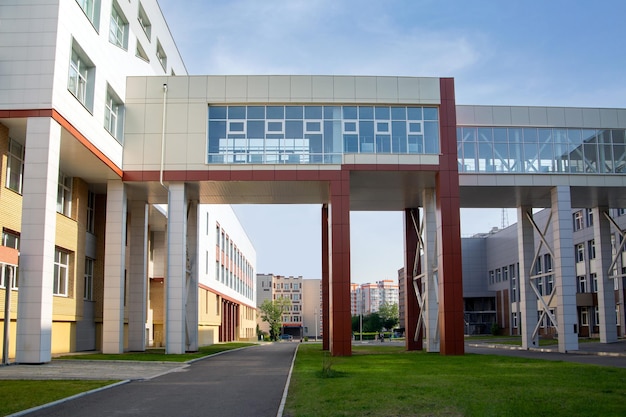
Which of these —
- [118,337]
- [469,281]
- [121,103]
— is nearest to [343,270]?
[118,337]

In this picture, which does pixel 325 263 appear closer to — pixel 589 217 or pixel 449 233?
pixel 449 233

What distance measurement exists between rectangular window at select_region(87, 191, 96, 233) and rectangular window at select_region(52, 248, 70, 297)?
10.8 feet

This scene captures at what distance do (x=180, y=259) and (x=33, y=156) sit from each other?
28.3 feet

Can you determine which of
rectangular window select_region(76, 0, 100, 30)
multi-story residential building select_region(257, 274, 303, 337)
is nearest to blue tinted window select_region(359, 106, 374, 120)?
rectangular window select_region(76, 0, 100, 30)

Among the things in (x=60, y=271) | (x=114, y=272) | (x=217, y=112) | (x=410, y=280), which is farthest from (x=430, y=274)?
(x=60, y=271)

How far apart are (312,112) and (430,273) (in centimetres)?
949

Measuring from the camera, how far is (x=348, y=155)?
28734mm

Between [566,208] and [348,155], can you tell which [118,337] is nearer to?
[348,155]

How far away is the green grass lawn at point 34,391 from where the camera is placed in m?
11.1

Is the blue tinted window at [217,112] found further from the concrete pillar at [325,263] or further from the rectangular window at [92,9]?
the concrete pillar at [325,263]

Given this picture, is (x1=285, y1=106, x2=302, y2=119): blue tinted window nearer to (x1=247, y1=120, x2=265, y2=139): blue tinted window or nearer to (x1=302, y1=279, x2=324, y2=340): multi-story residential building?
(x1=247, y1=120, x2=265, y2=139): blue tinted window

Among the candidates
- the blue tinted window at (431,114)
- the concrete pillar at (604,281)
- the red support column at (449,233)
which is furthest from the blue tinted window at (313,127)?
the concrete pillar at (604,281)

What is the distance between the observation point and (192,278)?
31.4m

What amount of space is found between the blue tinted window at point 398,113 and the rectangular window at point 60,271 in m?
15.6
